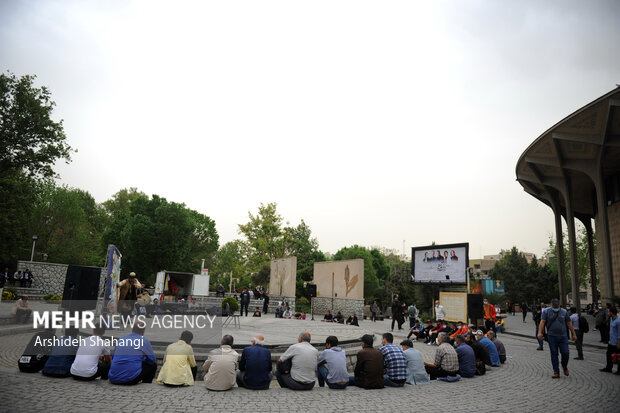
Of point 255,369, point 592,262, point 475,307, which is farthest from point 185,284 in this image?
point 592,262

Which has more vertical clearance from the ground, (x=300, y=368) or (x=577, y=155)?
(x=577, y=155)

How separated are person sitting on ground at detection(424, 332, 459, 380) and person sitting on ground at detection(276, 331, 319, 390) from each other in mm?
2876

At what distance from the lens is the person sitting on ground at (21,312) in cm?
1168

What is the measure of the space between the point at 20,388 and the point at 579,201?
38800mm

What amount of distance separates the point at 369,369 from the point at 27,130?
944 inches

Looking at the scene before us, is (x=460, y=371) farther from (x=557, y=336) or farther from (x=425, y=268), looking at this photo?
(x=425, y=268)

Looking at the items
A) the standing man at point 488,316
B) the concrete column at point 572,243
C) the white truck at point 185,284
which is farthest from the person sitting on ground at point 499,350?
the white truck at point 185,284

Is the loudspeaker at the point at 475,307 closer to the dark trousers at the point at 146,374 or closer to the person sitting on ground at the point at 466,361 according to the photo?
the person sitting on ground at the point at 466,361

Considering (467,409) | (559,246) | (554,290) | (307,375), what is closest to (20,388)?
(307,375)

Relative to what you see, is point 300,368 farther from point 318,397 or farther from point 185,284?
point 185,284

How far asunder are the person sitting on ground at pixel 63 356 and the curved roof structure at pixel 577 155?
2176cm

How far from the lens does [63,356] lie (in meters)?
5.86

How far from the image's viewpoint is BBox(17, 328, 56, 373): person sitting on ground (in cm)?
593

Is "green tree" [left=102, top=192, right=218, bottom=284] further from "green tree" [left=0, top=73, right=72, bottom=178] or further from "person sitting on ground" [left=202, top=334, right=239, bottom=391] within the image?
"person sitting on ground" [left=202, top=334, right=239, bottom=391]
